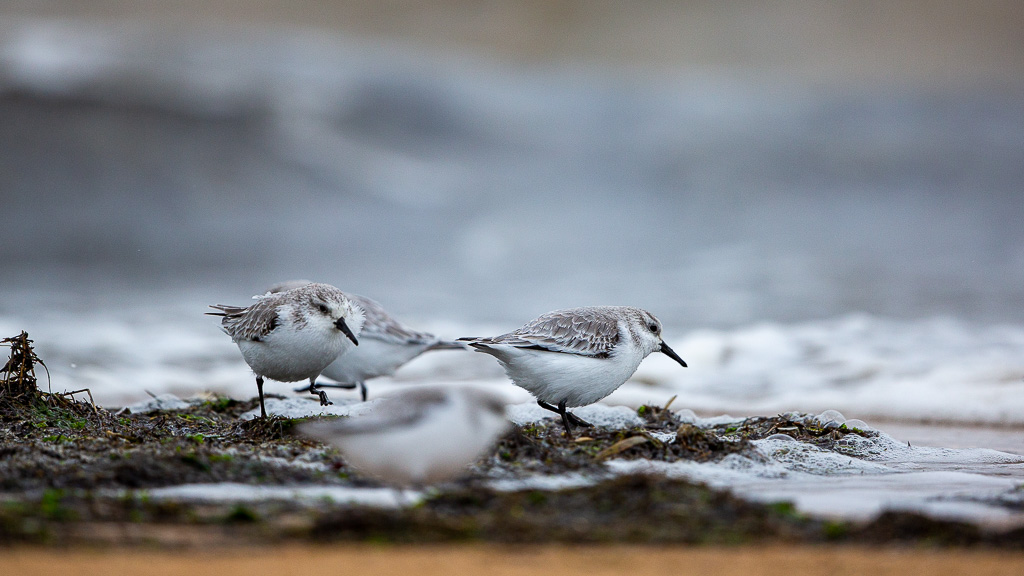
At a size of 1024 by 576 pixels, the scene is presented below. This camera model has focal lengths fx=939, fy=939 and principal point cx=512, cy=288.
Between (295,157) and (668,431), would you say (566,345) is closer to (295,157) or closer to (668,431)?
(668,431)

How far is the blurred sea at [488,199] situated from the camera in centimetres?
1206

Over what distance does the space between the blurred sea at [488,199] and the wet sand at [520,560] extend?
6256 millimetres

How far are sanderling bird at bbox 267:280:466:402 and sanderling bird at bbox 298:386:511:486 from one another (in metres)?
3.38

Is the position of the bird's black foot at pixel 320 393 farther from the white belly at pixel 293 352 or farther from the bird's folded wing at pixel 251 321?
the bird's folded wing at pixel 251 321

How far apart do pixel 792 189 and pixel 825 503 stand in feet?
59.5

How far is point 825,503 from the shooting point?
13.1 feet

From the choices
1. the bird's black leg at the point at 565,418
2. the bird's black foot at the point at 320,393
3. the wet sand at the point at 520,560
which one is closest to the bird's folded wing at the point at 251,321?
the bird's black foot at the point at 320,393

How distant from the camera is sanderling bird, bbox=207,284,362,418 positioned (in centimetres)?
602

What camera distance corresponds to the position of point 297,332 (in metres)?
6.01

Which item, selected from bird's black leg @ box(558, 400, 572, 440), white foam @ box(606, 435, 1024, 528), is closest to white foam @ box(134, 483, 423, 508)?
white foam @ box(606, 435, 1024, 528)

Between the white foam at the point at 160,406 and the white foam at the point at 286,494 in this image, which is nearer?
the white foam at the point at 286,494

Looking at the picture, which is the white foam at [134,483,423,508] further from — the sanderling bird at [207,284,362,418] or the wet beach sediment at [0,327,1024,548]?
the sanderling bird at [207,284,362,418]

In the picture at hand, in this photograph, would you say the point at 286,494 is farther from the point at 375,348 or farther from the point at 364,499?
the point at 375,348

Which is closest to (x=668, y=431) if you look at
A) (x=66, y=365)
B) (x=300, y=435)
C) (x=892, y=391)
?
(x=300, y=435)
